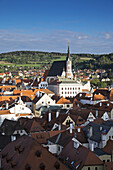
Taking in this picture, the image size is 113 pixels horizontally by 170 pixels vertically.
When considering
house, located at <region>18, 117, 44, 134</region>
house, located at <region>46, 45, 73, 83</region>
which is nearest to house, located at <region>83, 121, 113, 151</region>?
house, located at <region>18, 117, 44, 134</region>

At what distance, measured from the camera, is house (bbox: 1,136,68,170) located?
98.5 feet

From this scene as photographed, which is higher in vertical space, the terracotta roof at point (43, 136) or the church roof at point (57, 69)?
the church roof at point (57, 69)

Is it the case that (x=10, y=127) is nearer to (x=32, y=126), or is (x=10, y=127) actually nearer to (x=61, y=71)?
Result: (x=32, y=126)

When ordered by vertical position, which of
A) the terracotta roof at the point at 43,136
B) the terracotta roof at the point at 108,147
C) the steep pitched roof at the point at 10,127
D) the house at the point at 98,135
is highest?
the house at the point at 98,135

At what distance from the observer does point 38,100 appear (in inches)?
3403

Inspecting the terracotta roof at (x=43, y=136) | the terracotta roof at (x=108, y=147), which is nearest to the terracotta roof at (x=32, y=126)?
the terracotta roof at (x=43, y=136)

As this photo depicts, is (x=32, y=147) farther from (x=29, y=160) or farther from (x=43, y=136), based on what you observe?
(x=43, y=136)

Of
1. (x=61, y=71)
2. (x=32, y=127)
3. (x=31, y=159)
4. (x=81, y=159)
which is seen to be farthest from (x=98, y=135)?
(x=61, y=71)

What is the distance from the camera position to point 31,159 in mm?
30219

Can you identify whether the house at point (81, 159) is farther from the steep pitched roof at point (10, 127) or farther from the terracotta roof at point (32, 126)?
the steep pitched roof at point (10, 127)

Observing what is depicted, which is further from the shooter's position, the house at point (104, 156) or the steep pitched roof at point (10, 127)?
the steep pitched roof at point (10, 127)

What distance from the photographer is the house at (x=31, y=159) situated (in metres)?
30.0

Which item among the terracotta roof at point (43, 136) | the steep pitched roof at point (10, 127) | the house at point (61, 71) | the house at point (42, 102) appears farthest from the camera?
the house at point (61, 71)

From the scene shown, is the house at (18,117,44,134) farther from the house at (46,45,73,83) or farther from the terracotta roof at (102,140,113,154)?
the house at (46,45,73,83)
